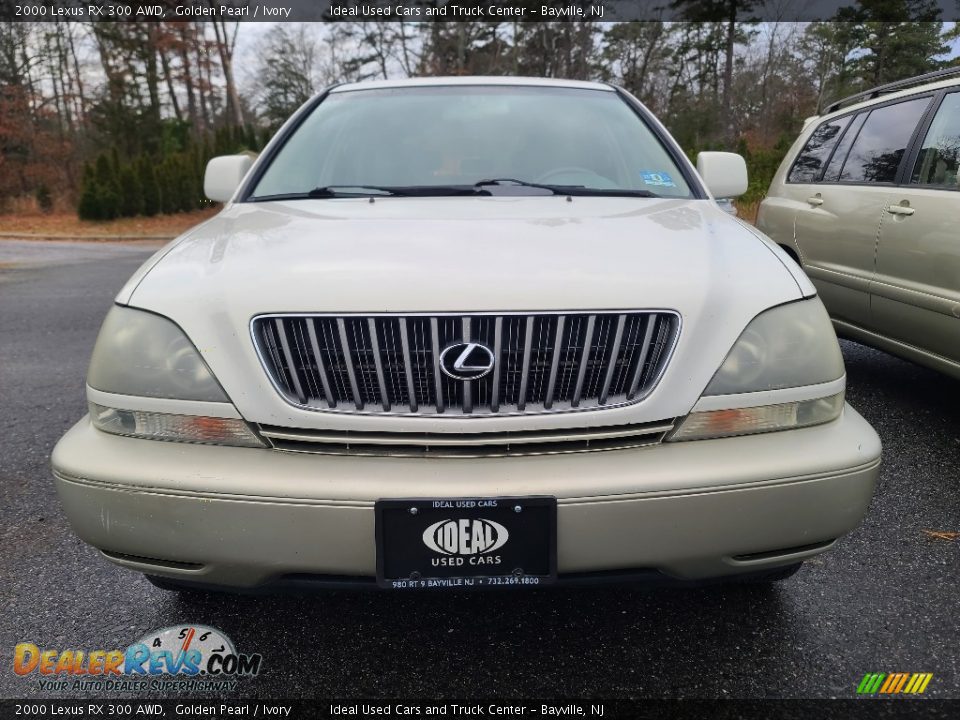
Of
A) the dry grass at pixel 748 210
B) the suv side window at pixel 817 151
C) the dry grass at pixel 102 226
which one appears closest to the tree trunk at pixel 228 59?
the dry grass at pixel 102 226

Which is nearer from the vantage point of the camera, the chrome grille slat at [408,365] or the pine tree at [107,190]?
the chrome grille slat at [408,365]

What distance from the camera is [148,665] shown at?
1765mm

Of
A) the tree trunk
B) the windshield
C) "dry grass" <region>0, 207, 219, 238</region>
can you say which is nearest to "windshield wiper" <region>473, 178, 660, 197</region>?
the windshield

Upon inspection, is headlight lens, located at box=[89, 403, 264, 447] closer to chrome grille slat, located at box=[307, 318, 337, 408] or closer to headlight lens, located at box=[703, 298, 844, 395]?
chrome grille slat, located at box=[307, 318, 337, 408]

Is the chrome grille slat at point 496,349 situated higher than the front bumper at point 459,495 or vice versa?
the chrome grille slat at point 496,349

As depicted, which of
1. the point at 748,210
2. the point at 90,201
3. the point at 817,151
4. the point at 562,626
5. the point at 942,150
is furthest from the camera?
the point at 90,201

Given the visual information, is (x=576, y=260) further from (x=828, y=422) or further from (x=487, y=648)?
(x=487, y=648)

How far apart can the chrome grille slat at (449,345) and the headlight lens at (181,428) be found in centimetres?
13

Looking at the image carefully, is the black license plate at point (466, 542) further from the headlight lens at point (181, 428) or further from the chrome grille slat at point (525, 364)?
the headlight lens at point (181, 428)

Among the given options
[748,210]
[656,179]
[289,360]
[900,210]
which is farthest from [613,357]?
[748,210]

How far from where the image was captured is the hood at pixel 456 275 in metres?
1.47

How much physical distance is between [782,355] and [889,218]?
7.65ft

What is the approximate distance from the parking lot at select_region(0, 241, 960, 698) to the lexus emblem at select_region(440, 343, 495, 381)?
19.4 inches

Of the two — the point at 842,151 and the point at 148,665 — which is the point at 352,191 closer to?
the point at 148,665
